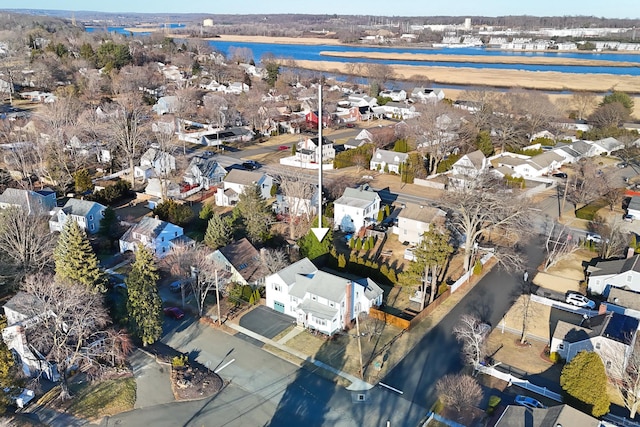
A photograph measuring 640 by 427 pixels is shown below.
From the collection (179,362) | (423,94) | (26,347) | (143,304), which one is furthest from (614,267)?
(423,94)

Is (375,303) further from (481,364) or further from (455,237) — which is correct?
(455,237)

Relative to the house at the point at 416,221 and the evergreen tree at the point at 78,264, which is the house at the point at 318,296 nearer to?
the evergreen tree at the point at 78,264

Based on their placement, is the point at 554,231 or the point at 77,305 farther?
the point at 554,231

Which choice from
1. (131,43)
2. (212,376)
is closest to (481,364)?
(212,376)

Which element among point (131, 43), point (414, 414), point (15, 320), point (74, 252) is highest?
point (131, 43)

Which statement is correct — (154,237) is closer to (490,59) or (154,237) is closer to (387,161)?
(387,161)
